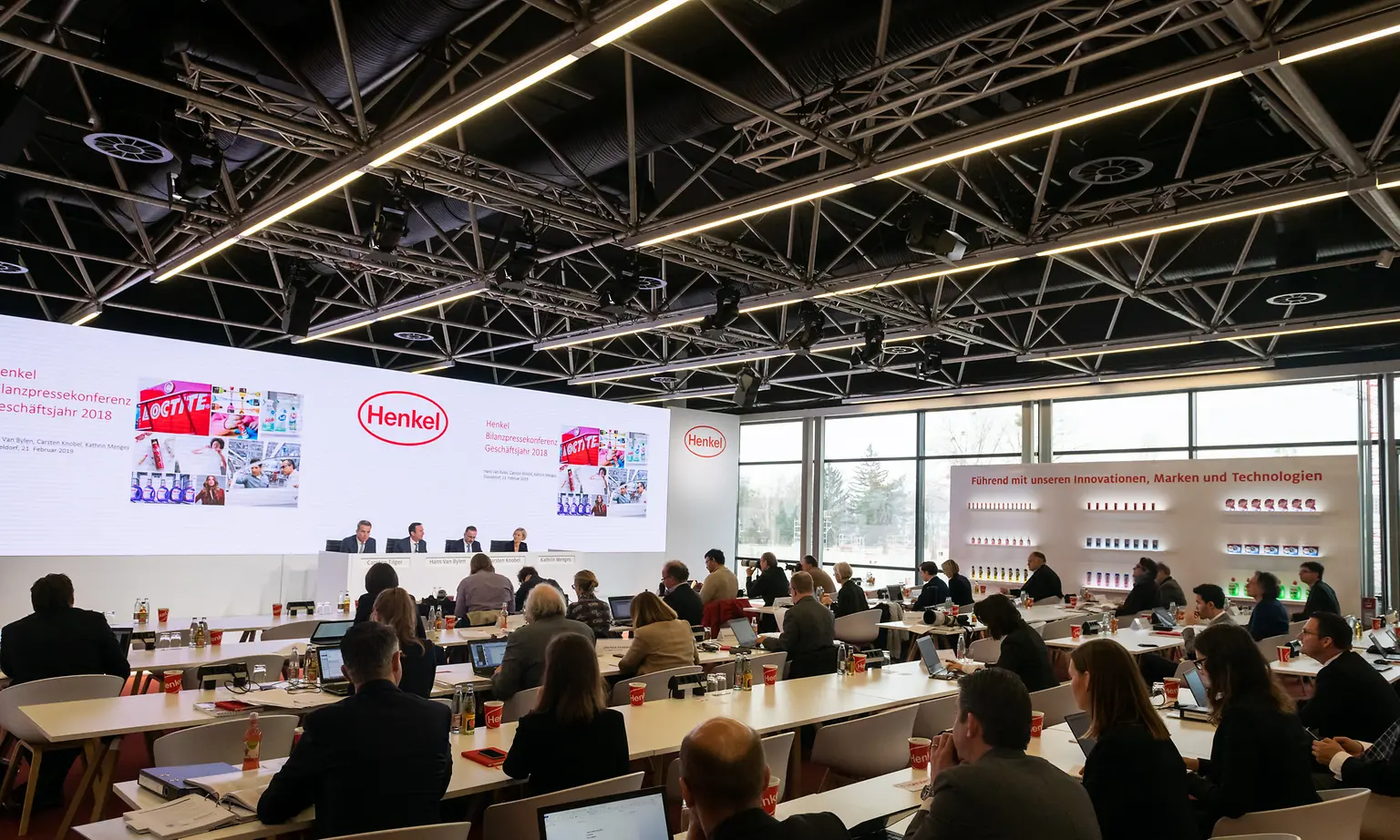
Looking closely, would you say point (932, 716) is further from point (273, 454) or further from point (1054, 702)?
point (273, 454)

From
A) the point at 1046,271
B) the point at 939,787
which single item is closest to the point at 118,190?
the point at 939,787

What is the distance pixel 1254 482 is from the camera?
12.5 m

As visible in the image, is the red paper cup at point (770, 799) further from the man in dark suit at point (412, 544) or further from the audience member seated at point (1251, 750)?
the man in dark suit at point (412, 544)

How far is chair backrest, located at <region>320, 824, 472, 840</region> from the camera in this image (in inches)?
96.6

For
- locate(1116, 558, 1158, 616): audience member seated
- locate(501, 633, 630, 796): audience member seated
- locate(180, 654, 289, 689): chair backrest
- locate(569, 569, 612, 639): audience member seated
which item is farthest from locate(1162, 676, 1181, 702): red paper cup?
locate(1116, 558, 1158, 616): audience member seated

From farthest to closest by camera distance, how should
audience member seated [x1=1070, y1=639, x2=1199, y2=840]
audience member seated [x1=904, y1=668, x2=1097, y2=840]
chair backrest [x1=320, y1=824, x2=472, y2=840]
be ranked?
1. audience member seated [x1=1070, y1=639, x2=1199, y2=840]
2. chair backrest [x1=320, y1=824, x2=472, y2=840]
3. audience member seated [x1=904, y1=668, x2=1097, y2=840]

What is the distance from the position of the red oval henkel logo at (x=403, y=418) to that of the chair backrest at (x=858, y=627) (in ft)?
22.8

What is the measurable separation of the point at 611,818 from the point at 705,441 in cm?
1620

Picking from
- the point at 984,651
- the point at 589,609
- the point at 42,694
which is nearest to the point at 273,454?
the point at 589,609

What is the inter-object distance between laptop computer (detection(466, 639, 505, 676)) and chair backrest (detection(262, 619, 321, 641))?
2.17 m

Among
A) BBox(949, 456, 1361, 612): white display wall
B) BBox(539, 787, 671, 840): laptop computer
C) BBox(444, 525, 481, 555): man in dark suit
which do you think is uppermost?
BBox(949, 456, 1361, 612): white display wall

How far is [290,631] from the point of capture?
745cm

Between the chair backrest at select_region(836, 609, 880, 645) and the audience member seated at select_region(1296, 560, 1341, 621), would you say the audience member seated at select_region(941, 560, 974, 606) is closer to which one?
the chair backrest at select_region(836, 609, 880, 645)

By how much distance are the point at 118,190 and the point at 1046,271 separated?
8.83 metres
